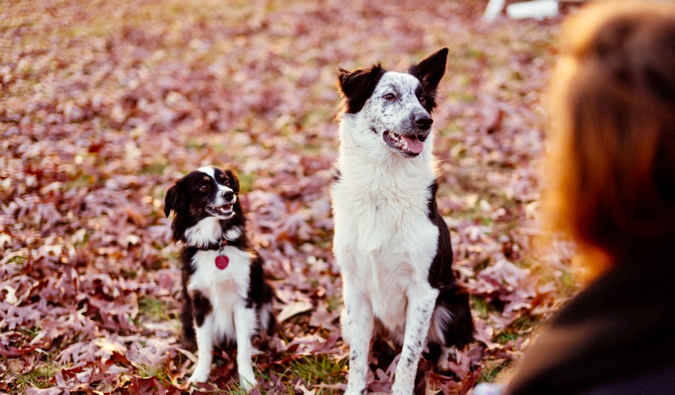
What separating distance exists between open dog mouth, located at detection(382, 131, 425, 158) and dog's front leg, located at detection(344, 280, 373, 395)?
955 millimetres

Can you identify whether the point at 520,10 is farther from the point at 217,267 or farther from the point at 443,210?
the point at 217,267

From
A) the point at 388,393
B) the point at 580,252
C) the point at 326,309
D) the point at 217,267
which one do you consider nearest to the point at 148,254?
the point at 217,267

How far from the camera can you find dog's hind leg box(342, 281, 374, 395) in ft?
10.6

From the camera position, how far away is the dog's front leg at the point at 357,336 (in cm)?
323

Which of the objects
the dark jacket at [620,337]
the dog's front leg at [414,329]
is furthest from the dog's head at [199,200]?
the dark jacket at [620,337]

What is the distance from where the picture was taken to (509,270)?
4.40m

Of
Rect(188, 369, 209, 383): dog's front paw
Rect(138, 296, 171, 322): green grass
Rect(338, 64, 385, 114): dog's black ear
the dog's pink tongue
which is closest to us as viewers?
the dog's pink tongue

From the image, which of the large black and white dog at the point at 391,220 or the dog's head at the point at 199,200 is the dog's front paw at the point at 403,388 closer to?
the large black and white dog at the point at 391,220

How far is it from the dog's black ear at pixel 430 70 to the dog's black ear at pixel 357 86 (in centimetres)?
32

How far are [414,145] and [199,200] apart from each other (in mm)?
1612

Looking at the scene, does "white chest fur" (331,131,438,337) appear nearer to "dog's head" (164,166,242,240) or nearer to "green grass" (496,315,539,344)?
"dog's head" (164,166,242,240)

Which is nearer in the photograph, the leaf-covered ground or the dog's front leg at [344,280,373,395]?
the dog's front leg at [344,280,373,395]

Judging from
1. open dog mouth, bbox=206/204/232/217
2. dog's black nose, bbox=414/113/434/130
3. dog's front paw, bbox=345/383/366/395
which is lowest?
dog's front paw, bbox=345/383/366/395

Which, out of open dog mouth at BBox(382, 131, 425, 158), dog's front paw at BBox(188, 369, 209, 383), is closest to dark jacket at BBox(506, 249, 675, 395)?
open dog mouth at BBox(382, 131, 425, 158)
